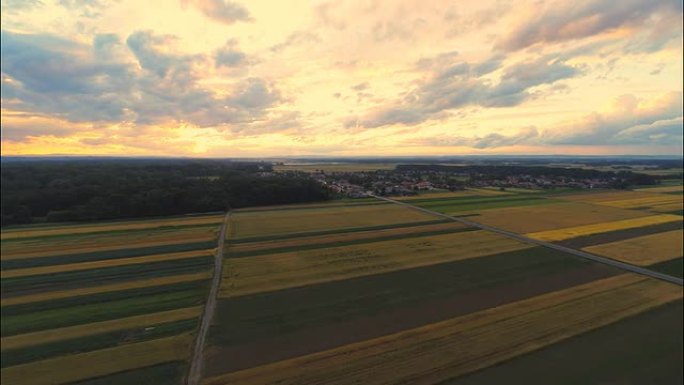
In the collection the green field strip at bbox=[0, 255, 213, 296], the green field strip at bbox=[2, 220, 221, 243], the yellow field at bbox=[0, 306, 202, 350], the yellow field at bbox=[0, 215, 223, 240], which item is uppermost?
the yellow field at bbox=[0, 306, 202, 350]

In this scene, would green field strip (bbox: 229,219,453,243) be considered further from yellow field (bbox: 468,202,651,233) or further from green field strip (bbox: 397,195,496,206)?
green field strip (bbox: 397,195,496,206)

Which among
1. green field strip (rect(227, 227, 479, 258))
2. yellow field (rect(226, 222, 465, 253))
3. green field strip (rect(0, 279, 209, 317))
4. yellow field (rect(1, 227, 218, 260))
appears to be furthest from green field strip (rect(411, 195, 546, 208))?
green field strip (rect(0, 279, 209, 317))

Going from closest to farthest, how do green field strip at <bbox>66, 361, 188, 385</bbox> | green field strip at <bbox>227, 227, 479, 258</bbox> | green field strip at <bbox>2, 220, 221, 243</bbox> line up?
green field strip at <bbox>66, 361, 188, 385</bbox>, green field strip at <bbox>227, 227, 479, 258</bbox>, green field strip at <bbox>2, 220, 221, 243</bbox>

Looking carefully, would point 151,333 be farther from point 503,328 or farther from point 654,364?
point 654,364

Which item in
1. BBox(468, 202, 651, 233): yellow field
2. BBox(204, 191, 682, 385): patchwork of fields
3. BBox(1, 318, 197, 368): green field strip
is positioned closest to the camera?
BBox(204, 191, 682, 385): patchwork of fields

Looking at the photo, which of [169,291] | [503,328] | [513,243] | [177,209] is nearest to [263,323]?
[169,291]

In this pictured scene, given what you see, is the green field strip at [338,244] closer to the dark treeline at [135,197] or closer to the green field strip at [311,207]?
the green field strip at [311,207]

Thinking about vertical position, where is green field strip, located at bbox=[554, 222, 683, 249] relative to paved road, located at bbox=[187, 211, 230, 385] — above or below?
above
